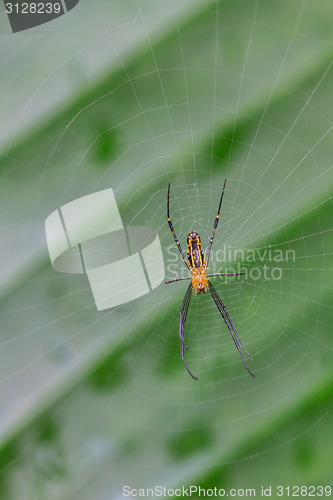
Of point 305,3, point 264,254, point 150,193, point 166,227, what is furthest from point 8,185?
point 305,3

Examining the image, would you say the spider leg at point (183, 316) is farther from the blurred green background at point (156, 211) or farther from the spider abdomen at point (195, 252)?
the spider abdomen at point (195, 252)

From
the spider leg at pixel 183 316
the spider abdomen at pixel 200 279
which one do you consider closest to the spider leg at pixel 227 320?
the spider abdomen at pixel 200 279

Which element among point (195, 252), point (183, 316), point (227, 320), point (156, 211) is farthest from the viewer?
point (195, 252)

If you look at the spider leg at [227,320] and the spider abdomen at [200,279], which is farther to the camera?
the spider abdomen at [200,279]

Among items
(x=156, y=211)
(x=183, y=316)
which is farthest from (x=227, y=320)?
(x=156, y=211)

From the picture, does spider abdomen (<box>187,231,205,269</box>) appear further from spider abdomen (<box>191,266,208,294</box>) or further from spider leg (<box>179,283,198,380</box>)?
spider leg (<box>179,283,198,380</box>)

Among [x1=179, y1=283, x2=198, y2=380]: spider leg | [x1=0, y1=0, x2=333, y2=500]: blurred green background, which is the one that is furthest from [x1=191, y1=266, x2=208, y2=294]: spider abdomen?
[x1=0, y1=0, x2=333, y2=500]: blurred green background

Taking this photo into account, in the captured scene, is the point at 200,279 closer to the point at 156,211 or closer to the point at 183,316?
the point at 183,316

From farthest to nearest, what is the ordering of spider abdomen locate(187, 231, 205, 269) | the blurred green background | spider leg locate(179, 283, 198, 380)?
spider abdomen locate(187, 231, 205, 269), spider leg locate(179, 283, 198, 380), the blurred green background
